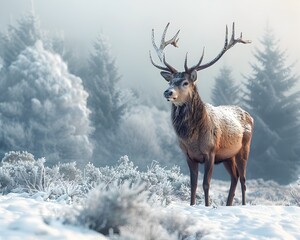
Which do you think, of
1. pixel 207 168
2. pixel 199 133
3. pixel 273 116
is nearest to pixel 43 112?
pixel 273 116

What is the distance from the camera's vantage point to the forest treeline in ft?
103

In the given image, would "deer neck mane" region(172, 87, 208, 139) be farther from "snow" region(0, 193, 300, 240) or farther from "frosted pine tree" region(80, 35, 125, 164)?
"frosted pine tree" region(80, 35, 125, 164)

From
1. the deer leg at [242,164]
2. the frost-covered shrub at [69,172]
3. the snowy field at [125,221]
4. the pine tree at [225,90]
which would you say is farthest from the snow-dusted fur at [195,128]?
the pine tree at [225,90]

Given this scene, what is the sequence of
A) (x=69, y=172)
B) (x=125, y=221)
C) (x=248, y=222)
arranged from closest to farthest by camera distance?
1. (x=125, y=221)
2. (x=248, y=222)
3. (x=69, y=172)

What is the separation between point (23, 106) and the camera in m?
31.8

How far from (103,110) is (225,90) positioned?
28.4 feet

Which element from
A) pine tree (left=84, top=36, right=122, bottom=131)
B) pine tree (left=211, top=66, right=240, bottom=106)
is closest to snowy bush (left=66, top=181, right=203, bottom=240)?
pine tree (left=84, top=36, right=122, bottom=131)

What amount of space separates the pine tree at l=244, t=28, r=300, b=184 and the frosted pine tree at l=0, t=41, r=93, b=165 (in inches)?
413

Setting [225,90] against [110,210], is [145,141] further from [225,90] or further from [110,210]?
[110,210]

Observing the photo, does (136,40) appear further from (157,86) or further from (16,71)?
(16,71)

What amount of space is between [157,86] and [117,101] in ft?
33.4

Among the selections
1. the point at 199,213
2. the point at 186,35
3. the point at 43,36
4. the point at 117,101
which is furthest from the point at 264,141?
the point at 199,213

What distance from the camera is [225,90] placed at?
125 feet

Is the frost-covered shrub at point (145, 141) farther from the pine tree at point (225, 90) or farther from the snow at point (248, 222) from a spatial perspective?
the snow at point (248, 222)
